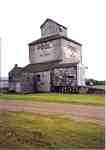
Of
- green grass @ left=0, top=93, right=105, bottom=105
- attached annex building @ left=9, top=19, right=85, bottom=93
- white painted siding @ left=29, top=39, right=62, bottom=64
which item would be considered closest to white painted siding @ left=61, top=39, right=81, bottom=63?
attached annex building @ left=9, top=19, right=85, bottom=93

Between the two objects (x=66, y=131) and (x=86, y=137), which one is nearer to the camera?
(x=86, y=137)

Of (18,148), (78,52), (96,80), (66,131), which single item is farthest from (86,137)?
(96,80)

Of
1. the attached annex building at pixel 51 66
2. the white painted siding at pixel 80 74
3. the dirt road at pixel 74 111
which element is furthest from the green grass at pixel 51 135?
the white painted siding at pixel 80 74

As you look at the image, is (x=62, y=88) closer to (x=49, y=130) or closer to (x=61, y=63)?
(x=61, y=63)

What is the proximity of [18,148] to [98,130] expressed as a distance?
106 inches

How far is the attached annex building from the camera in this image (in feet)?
92.7

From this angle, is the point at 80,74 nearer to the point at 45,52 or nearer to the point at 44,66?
the point at 44,66

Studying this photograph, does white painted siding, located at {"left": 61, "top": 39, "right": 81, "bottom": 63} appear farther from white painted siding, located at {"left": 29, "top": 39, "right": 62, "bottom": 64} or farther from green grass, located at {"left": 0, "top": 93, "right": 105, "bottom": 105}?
green grass, located at {"left": 0, "top": 93, "right": 105, "bottom": 105}

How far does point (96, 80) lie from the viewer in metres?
40.5

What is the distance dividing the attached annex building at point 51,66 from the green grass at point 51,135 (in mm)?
21042

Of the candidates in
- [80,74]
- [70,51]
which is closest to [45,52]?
[70,51]

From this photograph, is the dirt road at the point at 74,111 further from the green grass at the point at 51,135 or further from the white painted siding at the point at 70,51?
the white painted siding at the point at 70,51

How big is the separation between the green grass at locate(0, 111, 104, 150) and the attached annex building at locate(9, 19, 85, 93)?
21.0 m

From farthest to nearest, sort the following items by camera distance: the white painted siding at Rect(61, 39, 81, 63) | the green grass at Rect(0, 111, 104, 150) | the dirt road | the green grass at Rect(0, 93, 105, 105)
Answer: the white painted siding at Rect(61, 39, 81, 63) → the green grass at Rect(0, 93, 105, 105) → the dirt road → the green grass at Rect(0, 111, 104, 150)
